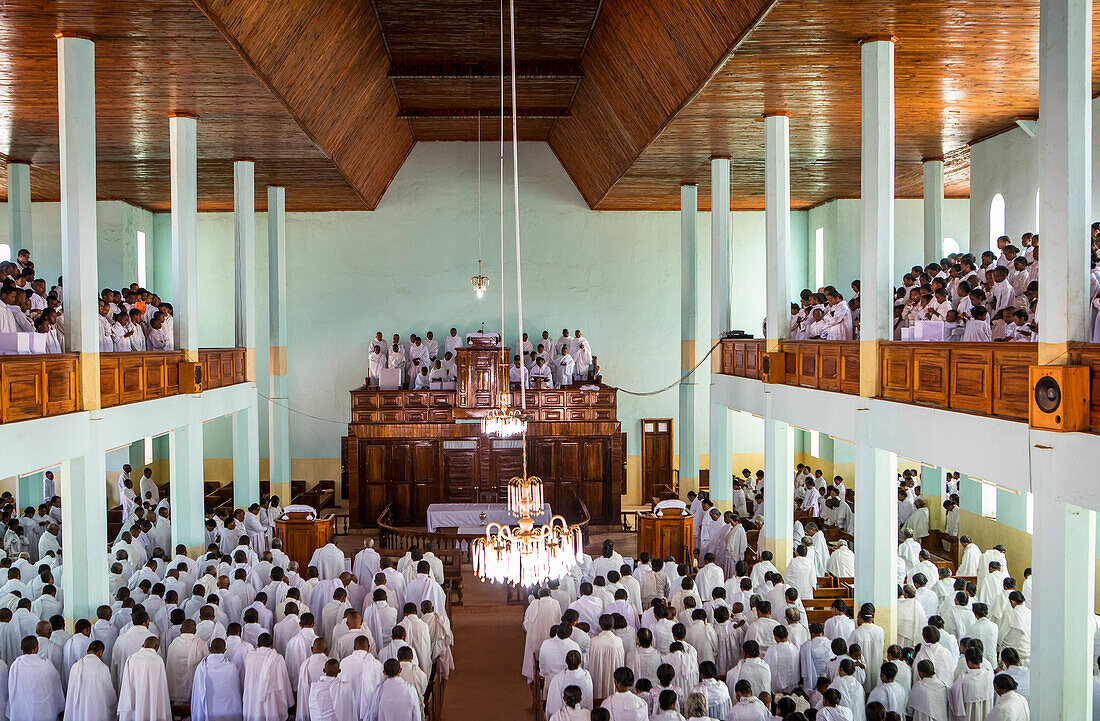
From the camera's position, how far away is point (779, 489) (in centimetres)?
1402

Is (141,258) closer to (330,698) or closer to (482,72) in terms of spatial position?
(482,72)

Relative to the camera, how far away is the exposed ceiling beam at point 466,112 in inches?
797

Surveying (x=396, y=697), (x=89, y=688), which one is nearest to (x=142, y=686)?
(x=89, y=688)

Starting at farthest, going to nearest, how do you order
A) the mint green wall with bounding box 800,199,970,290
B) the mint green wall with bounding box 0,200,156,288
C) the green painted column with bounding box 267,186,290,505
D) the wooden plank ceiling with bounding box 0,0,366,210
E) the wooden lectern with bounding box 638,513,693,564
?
the mint green wall with bounding box 800,199,970,290 < the mint green wall with bounding box 0,200,156,288 < the green painted column with bounding box 267,186,290,505 < the wooden lectern with bounding box 638,513,693,564 < the wooden plank ceiling with bounding box 0,0,366,210

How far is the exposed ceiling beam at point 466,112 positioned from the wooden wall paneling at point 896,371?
472 inches

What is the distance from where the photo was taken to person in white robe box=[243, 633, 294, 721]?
9359 millimetres

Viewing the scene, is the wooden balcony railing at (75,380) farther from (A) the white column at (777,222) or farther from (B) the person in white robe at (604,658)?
(A) the white column at (777,222)

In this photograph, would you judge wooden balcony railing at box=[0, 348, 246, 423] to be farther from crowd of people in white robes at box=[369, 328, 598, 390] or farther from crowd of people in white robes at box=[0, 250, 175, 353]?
crowd of people in white robes at box=[369, 328, 598, 390]

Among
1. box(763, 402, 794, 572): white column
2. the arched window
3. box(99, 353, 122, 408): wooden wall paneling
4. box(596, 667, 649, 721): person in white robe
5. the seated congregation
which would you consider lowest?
box(596, 667, 649, 721): person in white robe

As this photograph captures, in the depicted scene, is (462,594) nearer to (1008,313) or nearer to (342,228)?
(1008,313)

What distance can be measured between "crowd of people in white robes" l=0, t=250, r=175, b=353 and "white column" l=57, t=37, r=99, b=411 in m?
0.21

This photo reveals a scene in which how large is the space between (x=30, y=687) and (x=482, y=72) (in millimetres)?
13330

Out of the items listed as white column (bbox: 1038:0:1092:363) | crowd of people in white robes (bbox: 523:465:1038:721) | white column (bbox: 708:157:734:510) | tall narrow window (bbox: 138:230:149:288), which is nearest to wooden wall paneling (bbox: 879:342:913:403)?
white column (bbox: 1038:0:1092:363)

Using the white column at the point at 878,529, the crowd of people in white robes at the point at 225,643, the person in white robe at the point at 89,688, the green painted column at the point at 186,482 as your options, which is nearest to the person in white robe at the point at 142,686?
the crowd of people in white robes at the point at 225,643
